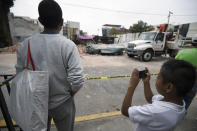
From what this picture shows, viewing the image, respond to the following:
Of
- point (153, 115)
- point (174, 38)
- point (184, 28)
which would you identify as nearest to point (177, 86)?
point (153, 115)

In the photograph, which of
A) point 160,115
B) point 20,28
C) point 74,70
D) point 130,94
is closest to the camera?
point 160,115

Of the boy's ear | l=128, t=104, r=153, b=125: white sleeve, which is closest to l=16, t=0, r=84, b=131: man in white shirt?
l=128, t=104, r=153, b=125: white sleeve

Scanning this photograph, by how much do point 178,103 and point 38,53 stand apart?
138 centimetres

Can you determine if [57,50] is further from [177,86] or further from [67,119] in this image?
[177,86]

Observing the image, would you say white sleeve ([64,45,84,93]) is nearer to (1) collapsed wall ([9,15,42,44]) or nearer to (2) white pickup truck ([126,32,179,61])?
(2) white pickup truck ([126,32,179,61])

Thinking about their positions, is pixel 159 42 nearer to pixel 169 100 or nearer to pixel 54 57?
pixel 169 100

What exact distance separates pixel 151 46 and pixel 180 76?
31.7 feet

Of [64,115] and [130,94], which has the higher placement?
[130,94]

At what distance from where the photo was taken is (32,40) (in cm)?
114

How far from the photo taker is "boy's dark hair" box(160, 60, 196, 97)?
878 millimetres

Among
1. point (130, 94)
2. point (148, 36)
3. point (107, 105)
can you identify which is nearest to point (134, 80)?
point (130, 94)

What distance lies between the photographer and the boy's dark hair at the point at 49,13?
1080 millimetres

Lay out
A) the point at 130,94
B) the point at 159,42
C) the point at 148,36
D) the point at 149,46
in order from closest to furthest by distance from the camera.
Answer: the point at 130,94 → the point at 149,46 → the point at 159,42 → the point at 148,36

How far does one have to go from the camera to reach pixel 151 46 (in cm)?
954
